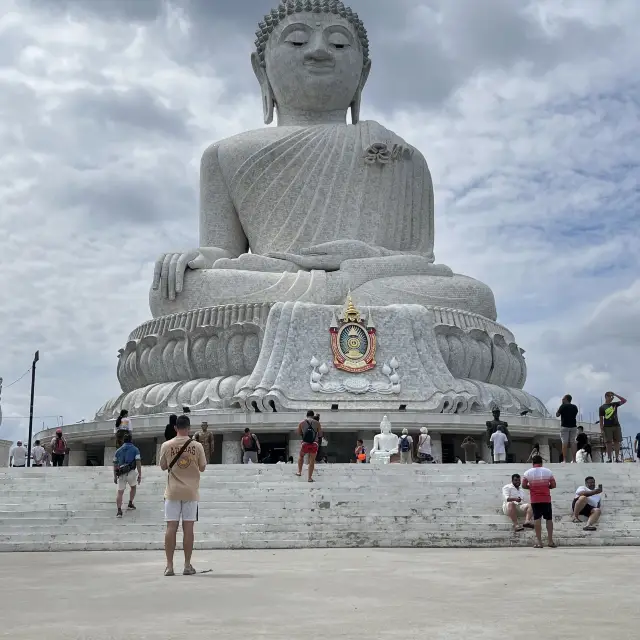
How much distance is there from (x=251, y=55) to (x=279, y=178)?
3.99 metres

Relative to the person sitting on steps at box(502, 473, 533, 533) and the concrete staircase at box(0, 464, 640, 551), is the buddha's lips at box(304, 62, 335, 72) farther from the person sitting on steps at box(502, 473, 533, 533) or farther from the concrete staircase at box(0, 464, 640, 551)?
the person sitting on steps at box(502, 473, 533, 533)

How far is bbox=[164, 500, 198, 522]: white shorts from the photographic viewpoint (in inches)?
247

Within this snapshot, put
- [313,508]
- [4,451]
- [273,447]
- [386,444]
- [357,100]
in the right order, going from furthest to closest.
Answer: [357,100] → [273,447] → [4,451] → [386,444] → [313,508]

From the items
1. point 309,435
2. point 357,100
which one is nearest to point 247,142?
point 357,100

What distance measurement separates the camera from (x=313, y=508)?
990 centimetres

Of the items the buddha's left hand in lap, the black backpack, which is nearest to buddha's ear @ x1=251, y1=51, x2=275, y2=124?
the buddha's left hand in lap

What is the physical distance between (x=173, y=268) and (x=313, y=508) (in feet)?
34.1

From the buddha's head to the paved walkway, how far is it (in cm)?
1642

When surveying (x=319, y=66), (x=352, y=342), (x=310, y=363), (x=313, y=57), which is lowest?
(x=310, y=363)

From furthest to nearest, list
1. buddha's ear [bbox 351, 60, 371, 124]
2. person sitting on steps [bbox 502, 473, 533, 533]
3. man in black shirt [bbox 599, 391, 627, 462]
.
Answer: buddha's ear [bbox 351, 60, 371, 124], man in black shirt [bbox 599, 391, 627, 462], person sitting on steps [bbox 502, 473, 533, 533]

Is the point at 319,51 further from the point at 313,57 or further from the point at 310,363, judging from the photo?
the point at 310,363

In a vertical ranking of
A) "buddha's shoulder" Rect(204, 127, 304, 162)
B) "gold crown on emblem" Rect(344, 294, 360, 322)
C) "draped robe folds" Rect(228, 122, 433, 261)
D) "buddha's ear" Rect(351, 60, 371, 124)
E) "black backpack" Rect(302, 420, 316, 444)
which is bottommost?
"black backpack" Rect(302, 420, 316, 444)

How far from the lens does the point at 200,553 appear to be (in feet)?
26.8

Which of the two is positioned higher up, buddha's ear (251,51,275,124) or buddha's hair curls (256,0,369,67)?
buddha's hair curls (256,0,369,67)
